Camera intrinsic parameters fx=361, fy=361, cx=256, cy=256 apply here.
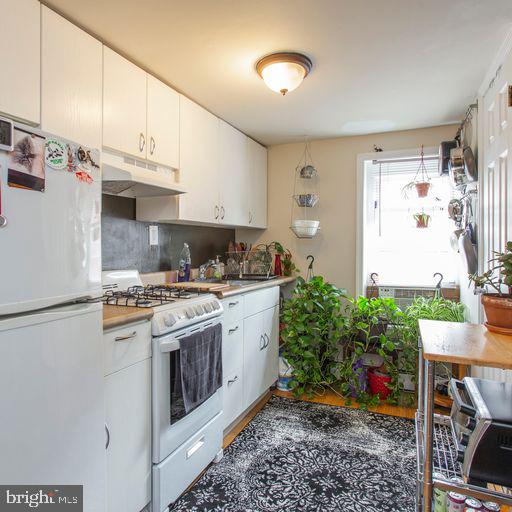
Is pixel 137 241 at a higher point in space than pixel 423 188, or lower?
lower

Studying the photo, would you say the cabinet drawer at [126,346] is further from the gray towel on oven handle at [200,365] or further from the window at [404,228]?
the window at [404,228]

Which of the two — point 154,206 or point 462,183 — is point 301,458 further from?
point 462,183

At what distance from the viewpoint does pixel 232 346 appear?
2.38 m

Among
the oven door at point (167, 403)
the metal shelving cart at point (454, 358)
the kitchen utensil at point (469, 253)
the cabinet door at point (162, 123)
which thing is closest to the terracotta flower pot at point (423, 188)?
the kitchen utensil at point (469, 253)

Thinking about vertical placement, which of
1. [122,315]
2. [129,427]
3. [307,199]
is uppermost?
[307,199]

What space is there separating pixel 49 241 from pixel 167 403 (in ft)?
3.21

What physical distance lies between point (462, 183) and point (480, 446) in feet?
6.84

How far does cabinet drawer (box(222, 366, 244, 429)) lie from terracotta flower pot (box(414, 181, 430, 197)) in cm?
210

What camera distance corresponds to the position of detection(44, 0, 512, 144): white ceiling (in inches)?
61.4

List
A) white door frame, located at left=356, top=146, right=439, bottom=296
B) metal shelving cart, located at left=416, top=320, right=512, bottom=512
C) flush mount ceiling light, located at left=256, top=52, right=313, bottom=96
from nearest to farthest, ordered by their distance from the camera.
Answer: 1. metal shelving cart, located at left=416, top=320, right=512, bottom=512
2. flush mount ceiling light, located at left=256, top=52, right=313, bottom=96
3. white door frame, located at left=356, top=146, right=439, bottom=296

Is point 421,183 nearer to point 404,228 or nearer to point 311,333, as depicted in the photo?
point 404,228

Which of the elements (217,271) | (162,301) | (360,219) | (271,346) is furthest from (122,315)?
(360,219)

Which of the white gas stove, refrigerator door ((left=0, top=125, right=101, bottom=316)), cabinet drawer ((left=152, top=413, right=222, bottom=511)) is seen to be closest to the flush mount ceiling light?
refrigerator door ((left=0, top=125, right=101, bottom=316))

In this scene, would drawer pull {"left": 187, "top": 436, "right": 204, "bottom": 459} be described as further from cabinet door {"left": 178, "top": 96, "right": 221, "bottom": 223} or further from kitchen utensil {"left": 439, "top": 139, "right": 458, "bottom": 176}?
kitchen utensil {"left": 439, "top": 139, "right": 458, "bottom": 176}
